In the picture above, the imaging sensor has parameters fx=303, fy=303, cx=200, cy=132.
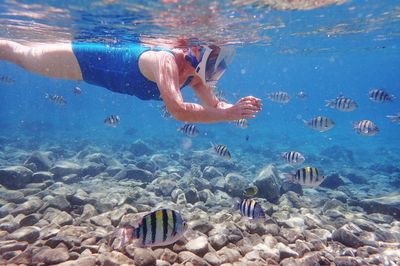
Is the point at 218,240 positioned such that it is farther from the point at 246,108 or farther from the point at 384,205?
the point at 384,205

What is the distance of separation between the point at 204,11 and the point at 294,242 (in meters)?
7.64

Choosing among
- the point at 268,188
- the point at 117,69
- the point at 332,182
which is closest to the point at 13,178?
the point at 117,69

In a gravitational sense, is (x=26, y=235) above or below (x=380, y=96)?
below

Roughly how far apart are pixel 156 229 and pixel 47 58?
5129mm

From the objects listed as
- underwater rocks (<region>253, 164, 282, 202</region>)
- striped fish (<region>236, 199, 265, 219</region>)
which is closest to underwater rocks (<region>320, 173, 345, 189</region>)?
underwater rocks (<region>253, 164, 282, 202</region>)

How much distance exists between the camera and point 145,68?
5.84 m

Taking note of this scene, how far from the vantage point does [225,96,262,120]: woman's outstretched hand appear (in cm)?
437

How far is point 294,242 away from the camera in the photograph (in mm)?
5711

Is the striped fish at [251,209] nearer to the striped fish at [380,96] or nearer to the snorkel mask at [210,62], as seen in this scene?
the snorkel mask at [210,62]

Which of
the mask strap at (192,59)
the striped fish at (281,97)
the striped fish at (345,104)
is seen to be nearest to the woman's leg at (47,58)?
the mask strap at (192,59)

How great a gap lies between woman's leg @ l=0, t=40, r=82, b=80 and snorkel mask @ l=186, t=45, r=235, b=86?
8.89ft

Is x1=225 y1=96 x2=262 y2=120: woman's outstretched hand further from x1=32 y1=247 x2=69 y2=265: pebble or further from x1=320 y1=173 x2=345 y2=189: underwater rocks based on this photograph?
x1=320 y1=173 x2=345 y2=189: underwater rocks

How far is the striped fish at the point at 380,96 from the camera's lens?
9539 millimetres

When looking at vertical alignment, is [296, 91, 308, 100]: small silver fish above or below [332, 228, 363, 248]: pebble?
above
